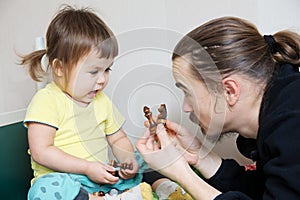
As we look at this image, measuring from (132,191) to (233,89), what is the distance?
31 centimetres

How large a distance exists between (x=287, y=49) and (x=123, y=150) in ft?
1.50

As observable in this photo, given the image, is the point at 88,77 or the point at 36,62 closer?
the point at 88,77

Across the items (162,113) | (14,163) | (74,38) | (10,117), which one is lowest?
(14,163)

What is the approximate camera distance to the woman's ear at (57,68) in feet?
2.89

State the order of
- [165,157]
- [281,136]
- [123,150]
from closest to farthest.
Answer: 1. [281,136]
2. [165,157]
3. [123,150]

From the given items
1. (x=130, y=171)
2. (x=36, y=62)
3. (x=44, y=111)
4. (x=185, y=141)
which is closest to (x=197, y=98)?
(x=185, y=141)

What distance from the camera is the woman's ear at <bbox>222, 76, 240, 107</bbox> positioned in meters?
0.68

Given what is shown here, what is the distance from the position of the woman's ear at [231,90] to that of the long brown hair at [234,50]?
2 centimetres

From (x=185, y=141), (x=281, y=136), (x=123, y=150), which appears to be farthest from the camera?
(x=123, y=150)

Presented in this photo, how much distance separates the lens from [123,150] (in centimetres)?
93

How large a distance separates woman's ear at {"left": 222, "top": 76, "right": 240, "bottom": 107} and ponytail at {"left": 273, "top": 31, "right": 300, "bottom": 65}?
4.4 inches

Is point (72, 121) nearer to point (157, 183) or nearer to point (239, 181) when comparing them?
point (157, 183)

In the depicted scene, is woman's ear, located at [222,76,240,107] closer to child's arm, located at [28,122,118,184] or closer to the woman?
the woman

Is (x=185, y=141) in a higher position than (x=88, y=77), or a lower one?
lower
